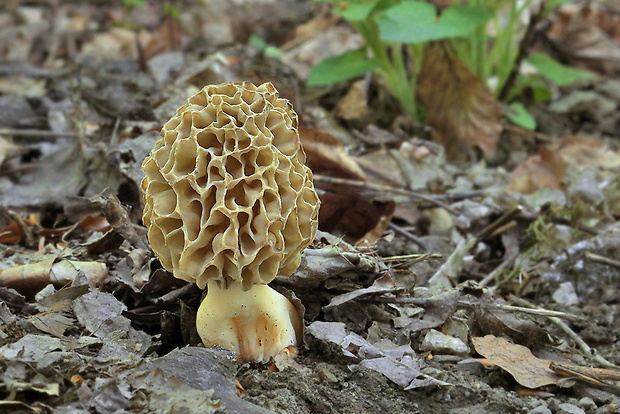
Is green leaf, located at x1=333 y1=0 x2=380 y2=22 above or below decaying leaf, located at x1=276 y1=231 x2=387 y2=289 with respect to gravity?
above

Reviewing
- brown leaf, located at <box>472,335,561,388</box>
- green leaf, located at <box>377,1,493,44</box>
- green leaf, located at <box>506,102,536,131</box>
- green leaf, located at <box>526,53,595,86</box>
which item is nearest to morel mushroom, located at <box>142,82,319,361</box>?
brown leaf, located at <box>472,335,561,388</box>

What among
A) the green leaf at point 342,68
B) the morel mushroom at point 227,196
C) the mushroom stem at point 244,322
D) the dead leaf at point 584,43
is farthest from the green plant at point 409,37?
the mushroom stem at point 244,322

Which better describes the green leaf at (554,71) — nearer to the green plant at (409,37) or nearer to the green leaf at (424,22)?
the green plant at (409,37)

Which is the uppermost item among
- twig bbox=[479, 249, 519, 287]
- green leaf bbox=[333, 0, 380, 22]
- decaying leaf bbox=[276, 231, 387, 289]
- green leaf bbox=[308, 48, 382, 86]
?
green leaf bbox=[333, 0, 380, 22]

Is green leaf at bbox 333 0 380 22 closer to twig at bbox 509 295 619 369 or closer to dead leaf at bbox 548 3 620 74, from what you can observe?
twig at bbox 509 295 619 369

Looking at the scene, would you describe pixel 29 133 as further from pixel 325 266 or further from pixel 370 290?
pixel 370 290

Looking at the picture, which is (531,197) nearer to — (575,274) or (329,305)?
(575,274)
